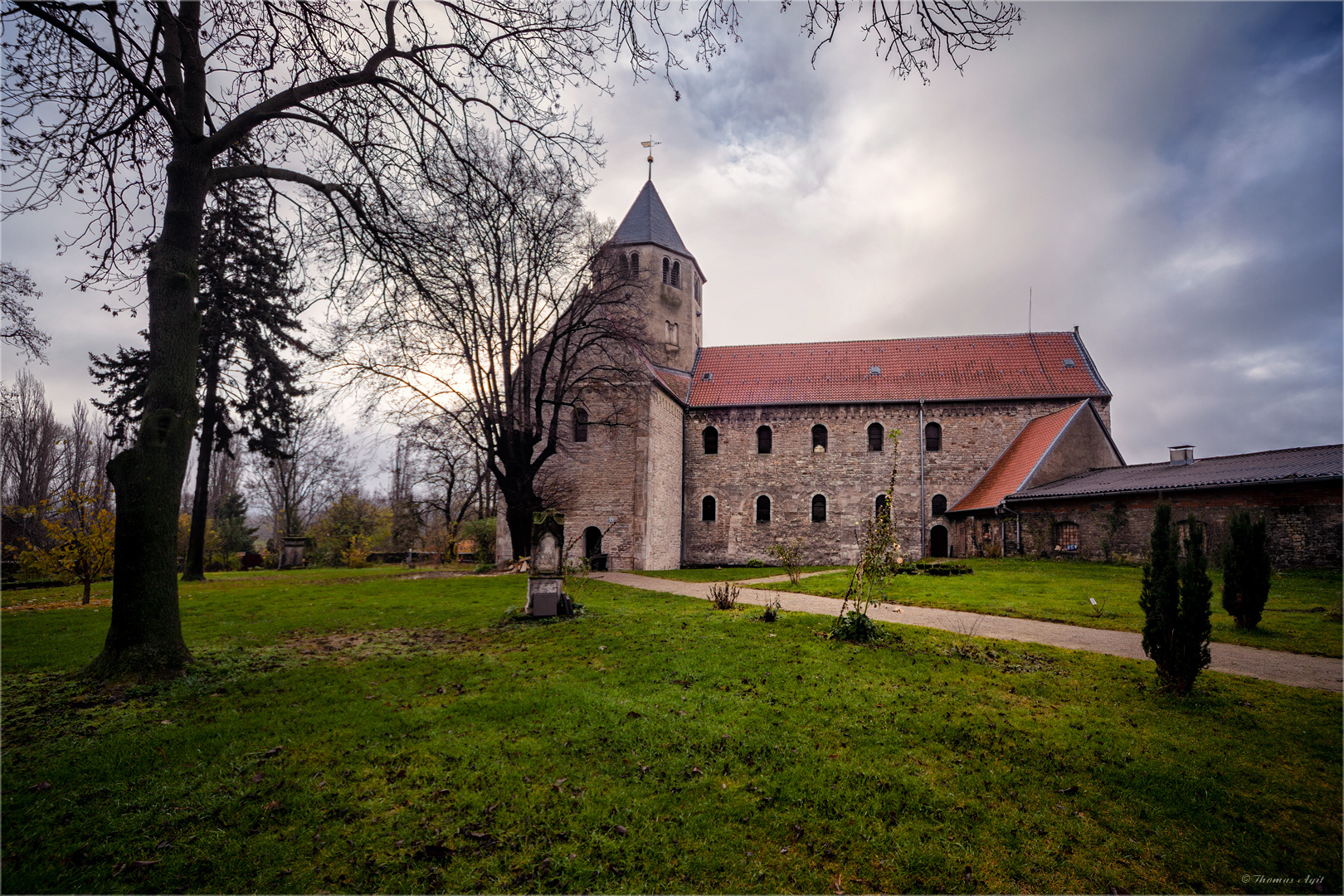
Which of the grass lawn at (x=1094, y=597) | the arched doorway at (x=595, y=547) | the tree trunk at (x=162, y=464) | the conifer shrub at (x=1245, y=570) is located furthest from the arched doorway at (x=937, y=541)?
the tree trunk at (x=162, y=464)

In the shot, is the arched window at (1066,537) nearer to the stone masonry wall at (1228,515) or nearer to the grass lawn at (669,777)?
the stone masonry wall at (1228,515)

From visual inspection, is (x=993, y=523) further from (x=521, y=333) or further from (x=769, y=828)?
(x=769, y=828)

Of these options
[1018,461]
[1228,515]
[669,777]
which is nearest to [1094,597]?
[1228,515]

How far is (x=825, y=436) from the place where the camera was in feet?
89.9

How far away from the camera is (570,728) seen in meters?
5.22

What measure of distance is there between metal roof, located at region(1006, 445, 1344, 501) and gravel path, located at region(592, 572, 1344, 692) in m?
10.7

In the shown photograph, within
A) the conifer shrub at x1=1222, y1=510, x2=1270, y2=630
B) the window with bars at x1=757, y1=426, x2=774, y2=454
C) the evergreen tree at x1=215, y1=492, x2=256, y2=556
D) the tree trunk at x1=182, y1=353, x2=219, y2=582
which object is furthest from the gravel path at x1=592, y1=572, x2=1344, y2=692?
the evergreen tree at x1=215, y1=492, x2=256, y2=556

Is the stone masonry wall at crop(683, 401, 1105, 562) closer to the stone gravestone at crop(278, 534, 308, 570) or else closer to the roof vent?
the roof vent

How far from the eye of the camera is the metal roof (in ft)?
50.2

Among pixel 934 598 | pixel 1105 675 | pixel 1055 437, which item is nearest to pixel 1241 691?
pixel 1105 675

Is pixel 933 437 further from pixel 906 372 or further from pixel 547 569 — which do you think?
pixel 547 569

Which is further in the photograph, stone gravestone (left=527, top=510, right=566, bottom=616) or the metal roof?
the metal roof

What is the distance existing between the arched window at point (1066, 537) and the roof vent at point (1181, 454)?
412 centimetres

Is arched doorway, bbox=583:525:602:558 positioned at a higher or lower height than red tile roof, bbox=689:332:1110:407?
lower
